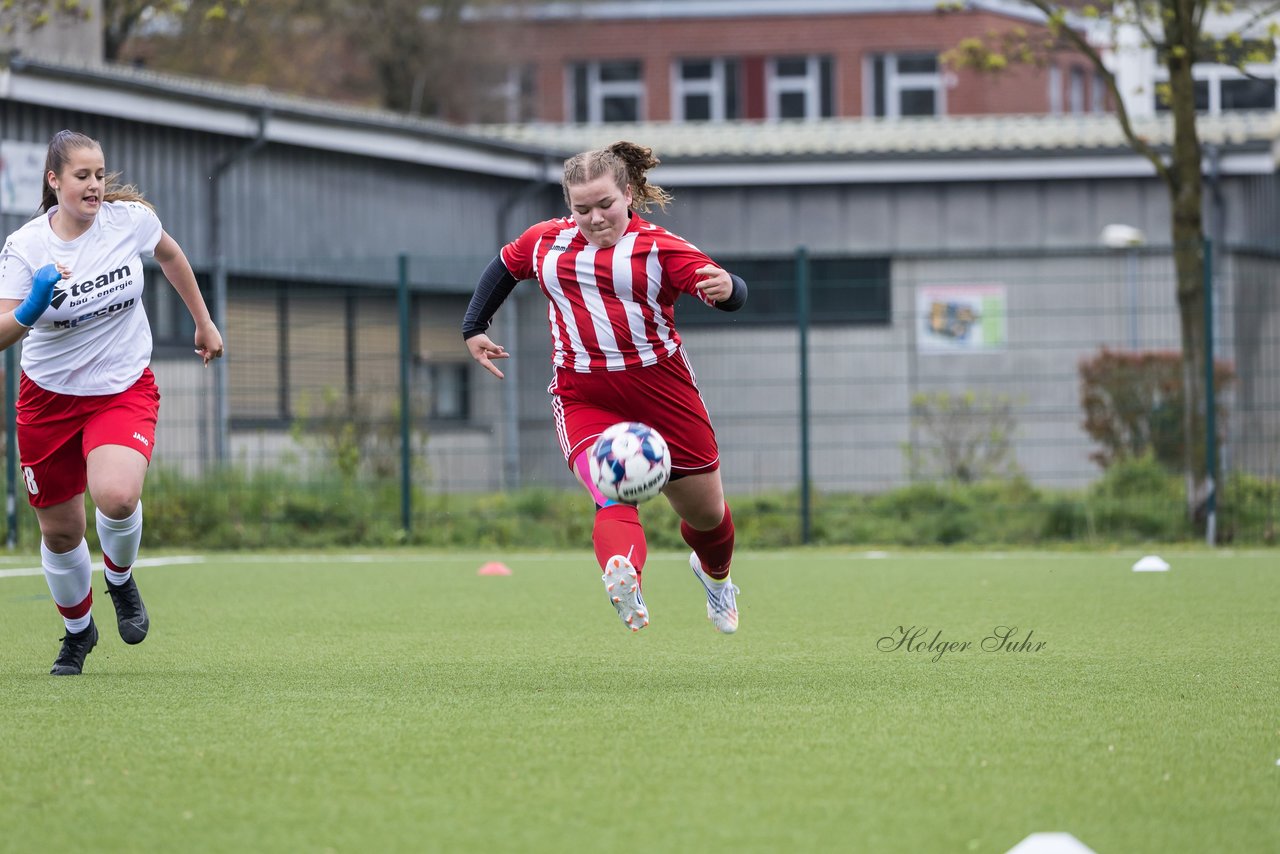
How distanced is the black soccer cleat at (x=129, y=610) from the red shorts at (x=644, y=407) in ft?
6.02

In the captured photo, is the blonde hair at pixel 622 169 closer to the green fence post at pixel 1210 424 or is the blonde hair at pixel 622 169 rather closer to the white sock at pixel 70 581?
the white sock at pixel 70 581

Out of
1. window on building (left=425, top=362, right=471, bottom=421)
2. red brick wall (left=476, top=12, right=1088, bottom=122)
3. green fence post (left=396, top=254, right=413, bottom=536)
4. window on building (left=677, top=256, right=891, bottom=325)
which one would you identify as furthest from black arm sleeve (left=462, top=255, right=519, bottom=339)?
red brick wall (left=476, top=12, right=1088, bottom=122)

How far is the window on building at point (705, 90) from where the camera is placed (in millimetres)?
42062

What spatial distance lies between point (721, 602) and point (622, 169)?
5.70 ft

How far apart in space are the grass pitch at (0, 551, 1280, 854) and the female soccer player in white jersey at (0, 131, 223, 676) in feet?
1.32

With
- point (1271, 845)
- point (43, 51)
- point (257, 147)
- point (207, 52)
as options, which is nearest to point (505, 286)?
point (1271, 845)

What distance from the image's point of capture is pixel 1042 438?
14.9m

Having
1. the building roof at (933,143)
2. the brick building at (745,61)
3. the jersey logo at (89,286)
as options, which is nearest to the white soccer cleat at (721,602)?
the jersey logo at (89,286)

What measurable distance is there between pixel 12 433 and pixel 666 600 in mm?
6589

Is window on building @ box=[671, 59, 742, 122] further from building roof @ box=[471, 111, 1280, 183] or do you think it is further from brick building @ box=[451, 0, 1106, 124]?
building roof @ box=[471, 111, 1280, 183]

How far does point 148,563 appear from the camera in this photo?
11656 millimetres

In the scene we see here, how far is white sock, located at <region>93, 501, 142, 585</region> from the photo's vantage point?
636 cm

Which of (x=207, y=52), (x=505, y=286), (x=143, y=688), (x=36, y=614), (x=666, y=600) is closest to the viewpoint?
(x=143, y=688)

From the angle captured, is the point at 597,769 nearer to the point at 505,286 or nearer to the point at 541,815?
the point at 541,815
